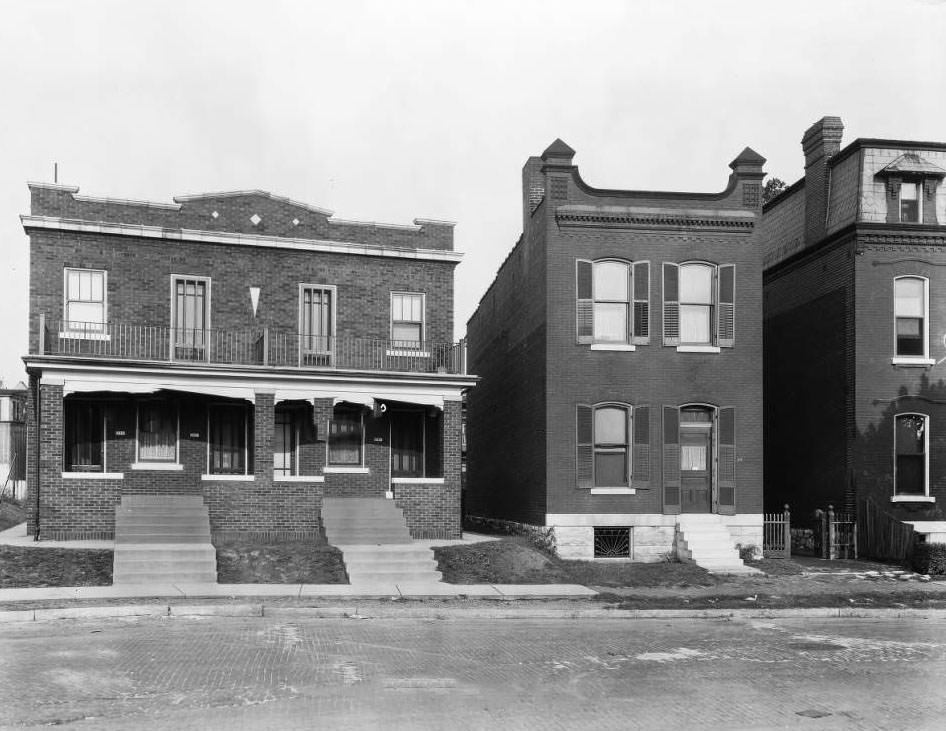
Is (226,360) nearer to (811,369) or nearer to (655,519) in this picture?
(655,519)

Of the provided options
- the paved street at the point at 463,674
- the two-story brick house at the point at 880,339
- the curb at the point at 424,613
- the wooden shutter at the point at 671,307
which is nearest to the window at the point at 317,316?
the wooden shutter at the point at 671,307

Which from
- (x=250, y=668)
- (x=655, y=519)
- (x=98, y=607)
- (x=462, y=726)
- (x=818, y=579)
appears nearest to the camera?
(x=462, y=726)

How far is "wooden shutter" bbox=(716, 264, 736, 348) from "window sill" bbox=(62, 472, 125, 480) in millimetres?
14624

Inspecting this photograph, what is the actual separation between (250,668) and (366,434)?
1442cm

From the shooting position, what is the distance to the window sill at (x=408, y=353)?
85.5 ft

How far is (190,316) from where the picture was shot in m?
25.0

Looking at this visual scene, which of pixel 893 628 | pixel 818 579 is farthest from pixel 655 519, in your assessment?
pixel 893 628

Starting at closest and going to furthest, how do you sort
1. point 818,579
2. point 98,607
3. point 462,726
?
point 462,726 < point 98,607 < point 818,579

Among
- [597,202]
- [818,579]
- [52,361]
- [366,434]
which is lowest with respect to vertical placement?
[818,579]

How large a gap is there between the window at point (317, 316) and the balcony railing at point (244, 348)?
0.11 feet

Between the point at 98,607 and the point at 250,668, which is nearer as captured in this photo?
the point at 250,668

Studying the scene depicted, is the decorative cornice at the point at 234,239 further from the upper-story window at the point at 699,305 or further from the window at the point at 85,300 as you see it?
the upper-story window at the point at 699,305

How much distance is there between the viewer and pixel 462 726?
9.11m

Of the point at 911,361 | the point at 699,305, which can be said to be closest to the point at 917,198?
the point at 911,361
